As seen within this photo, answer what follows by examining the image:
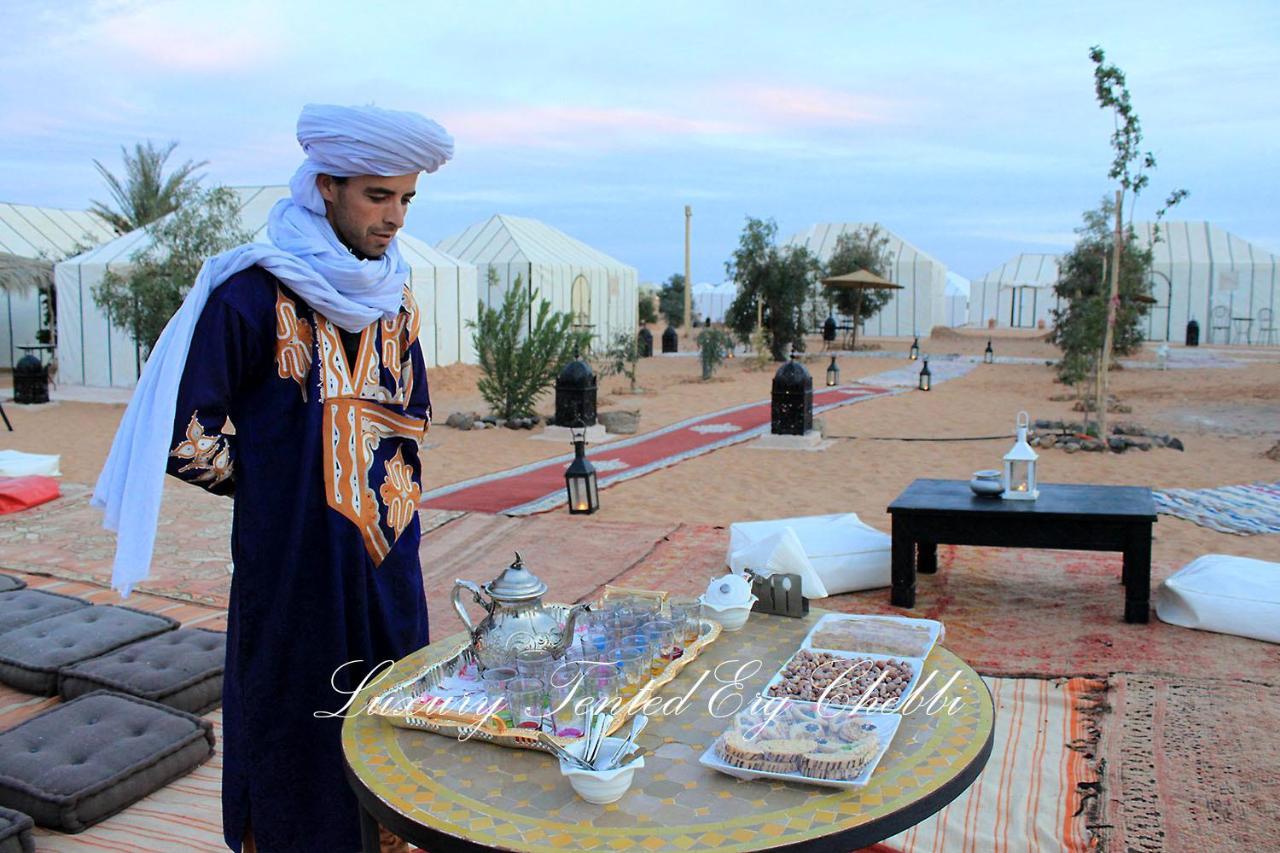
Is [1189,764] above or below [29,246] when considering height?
below

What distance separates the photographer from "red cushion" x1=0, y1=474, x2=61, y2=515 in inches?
267

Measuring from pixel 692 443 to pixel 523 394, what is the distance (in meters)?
2.50

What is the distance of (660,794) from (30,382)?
1508 centimetres

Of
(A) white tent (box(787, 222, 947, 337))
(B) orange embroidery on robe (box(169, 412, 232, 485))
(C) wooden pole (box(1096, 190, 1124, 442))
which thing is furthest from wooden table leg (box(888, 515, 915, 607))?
(A) white tent (box(787, 222, 947, 337))

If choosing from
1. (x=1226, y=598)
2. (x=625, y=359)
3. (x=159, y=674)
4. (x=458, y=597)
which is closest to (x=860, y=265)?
(x=625, y=359)

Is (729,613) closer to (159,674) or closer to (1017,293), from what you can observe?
(159,674)

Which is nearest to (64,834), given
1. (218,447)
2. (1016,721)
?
(218,447)

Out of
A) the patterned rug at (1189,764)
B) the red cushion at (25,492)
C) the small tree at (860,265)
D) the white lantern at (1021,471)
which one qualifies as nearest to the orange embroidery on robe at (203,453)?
the patterned rug at (1189,764)

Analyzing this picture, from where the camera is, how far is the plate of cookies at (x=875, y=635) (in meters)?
2.14

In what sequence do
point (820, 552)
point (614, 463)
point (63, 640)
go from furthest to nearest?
point (614, 463) < point (820, 552) < point (63, 640)

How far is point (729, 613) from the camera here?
228 cm

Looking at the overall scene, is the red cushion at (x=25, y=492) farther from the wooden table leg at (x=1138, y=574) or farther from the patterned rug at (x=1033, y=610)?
the wooden table leg at (x=1138, y=574)

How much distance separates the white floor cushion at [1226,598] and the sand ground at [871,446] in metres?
0.98

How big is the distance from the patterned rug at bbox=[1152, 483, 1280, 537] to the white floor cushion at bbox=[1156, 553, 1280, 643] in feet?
5.80
